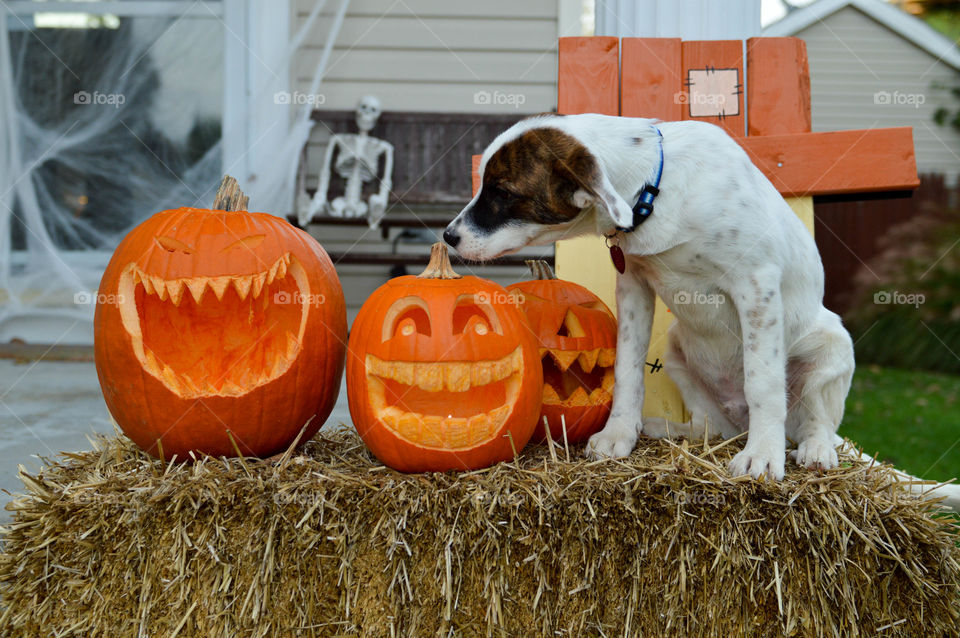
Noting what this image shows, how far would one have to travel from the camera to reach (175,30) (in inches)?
240

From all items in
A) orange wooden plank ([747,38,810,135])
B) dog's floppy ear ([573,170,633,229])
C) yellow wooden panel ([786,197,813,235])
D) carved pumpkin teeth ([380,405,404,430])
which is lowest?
carved pumpkin teeth ([380,405,404,430])

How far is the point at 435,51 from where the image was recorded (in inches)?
246

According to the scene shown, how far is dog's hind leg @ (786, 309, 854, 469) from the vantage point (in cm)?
240

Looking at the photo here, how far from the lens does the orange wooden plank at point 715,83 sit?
3295mm

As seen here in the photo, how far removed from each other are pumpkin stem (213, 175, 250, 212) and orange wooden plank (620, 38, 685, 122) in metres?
1.88

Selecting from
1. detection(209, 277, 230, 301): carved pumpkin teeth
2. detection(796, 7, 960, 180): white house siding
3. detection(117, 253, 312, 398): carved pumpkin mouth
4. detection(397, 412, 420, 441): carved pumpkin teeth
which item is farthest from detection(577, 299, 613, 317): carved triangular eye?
detection(796, 7, 960, 180): white house siding

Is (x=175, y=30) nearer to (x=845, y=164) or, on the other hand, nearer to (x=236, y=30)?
(x=236, y=30)

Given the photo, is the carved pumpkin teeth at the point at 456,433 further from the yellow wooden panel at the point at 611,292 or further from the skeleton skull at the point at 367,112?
the skeleton skull at the point at 367,112

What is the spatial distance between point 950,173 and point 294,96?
9.56 meters

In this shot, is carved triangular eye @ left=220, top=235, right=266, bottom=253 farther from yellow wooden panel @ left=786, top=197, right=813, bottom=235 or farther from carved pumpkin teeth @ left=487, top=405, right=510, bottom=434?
yellow wooden panel @ left=786, top=197, right=813, bottom=235

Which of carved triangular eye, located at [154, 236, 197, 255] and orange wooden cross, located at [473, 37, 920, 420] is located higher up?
orange wooden cross, located at [473, 37, 920, 420]

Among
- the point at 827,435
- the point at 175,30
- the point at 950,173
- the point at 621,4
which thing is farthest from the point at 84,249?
the point at 950,173

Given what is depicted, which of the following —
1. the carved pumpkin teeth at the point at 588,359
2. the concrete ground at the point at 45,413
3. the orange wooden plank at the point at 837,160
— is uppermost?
the orange wooden plank at the point at 837,160

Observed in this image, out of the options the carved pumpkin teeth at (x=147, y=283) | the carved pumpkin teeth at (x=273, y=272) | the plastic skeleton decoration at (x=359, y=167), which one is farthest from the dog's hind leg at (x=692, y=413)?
the plastic skeleton decoration at (x=359, y=167)
